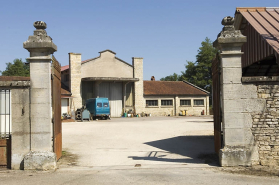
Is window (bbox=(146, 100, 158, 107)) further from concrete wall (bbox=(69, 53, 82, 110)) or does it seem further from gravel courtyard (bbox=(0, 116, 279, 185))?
gravel courtyard (bbox=(0, 116, 279, 185))

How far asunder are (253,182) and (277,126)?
2281 millimetres

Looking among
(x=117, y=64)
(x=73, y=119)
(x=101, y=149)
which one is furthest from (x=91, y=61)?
(x=101, y=149)

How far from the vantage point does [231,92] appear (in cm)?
876

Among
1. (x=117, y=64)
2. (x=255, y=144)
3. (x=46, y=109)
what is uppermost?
(x=117, y=64)

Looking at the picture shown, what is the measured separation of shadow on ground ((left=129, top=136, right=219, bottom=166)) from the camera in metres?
9.89

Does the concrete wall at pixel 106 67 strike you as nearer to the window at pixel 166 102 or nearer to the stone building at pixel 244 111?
the window at pixel 166 102

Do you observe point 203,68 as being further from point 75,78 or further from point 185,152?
point 185,152

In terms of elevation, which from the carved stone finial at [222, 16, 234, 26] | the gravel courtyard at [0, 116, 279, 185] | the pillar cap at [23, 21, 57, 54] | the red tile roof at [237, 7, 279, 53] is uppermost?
the red tile roof at [237, 7, 279, 53]

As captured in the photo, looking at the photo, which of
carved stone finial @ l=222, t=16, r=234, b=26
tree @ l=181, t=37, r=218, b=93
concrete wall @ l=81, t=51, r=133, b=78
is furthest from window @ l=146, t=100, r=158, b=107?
carved stone finial @ l=222, t=16, r=234, b=26

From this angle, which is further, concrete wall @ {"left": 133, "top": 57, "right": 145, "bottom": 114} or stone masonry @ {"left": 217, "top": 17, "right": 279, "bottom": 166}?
concrete wall @ {"left": 133, "top": 57, "right": 145, "bottom": 114}

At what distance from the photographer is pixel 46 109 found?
8680mm

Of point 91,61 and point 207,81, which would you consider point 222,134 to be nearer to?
point 91,61

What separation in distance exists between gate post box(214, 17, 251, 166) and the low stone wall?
0.38 m

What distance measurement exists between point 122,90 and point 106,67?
344 cm
